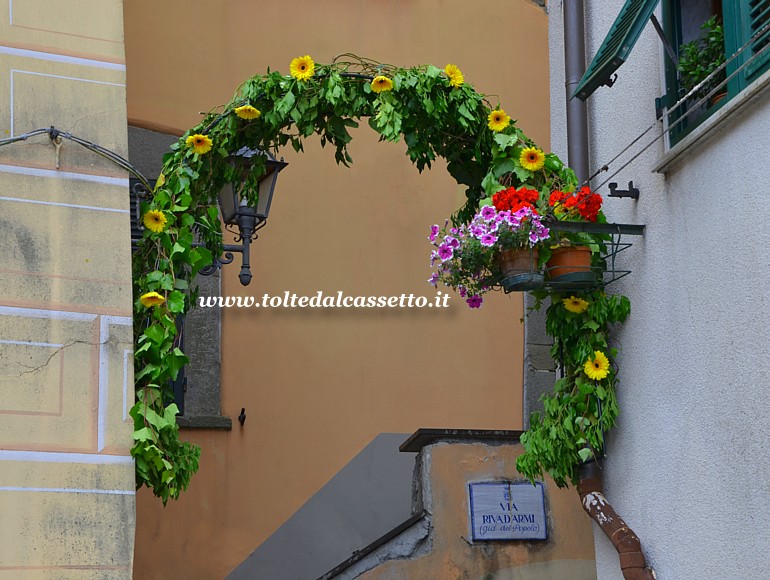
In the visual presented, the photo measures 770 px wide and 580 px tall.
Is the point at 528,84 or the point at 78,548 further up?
the point at 528,84

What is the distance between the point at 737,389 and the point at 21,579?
3004 millimetres

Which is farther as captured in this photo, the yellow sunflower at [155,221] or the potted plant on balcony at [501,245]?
the yellow sunflower at [155,221]

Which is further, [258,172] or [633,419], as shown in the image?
[258,172]

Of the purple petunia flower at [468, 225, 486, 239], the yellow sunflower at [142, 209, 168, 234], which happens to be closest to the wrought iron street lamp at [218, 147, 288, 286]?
the yellow sunflower at [142, 209, 168, 234]

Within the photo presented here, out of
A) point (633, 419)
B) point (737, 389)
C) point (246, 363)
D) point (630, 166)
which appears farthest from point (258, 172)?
point (246, 363)

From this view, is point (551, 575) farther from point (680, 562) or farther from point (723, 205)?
point (723, 205)

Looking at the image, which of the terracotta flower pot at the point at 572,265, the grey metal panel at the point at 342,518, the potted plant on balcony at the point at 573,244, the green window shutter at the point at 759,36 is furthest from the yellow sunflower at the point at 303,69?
the grey metal panel at the point at 342,518

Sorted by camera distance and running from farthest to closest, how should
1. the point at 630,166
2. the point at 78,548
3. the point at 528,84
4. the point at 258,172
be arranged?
the point at 528,84, the point at 258,172, the point at 630,166, the point at 78,548

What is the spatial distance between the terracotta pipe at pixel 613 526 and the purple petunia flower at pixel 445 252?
3.96 ft

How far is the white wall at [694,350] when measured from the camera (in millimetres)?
4918

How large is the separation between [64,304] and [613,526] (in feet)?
8.82

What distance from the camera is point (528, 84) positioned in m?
11.5

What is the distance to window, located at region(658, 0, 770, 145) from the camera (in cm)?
516

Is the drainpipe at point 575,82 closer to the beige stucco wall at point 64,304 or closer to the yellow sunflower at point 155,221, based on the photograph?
the yellow sunflower at point 155,221
